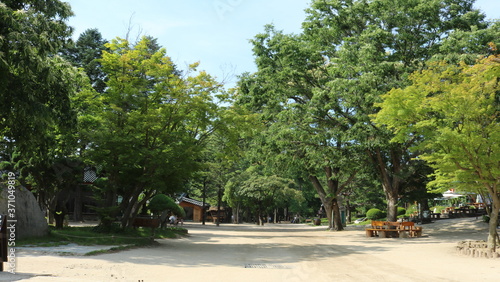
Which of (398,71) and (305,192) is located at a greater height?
(398,71)

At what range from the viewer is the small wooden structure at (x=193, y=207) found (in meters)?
54.4

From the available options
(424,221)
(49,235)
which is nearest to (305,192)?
(424,221)

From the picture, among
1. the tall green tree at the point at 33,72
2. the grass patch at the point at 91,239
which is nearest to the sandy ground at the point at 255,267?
the grass patch at the point at 91,239

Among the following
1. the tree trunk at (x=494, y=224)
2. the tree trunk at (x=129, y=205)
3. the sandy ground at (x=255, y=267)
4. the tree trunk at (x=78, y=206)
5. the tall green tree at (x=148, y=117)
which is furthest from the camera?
the tree trunk at (x=78, y=206)

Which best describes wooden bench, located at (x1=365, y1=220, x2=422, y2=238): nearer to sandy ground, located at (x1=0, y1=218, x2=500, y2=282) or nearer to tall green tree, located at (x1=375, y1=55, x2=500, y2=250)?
tall green tree, located at (x1=375, y1=55, x2=500, y2=250)

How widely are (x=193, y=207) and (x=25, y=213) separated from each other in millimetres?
42617

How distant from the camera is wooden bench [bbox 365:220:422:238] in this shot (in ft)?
76.7

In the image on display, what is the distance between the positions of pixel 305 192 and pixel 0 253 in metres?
58.5

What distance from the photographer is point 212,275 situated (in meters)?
9.91

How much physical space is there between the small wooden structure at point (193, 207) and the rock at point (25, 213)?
116ft

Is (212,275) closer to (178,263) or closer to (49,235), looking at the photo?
(178,263)

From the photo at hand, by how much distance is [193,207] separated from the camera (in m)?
56.5

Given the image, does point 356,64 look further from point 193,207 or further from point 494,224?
point 193,207

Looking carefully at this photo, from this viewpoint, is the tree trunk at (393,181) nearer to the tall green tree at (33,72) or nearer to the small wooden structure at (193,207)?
the tall green tree at (33,72)
